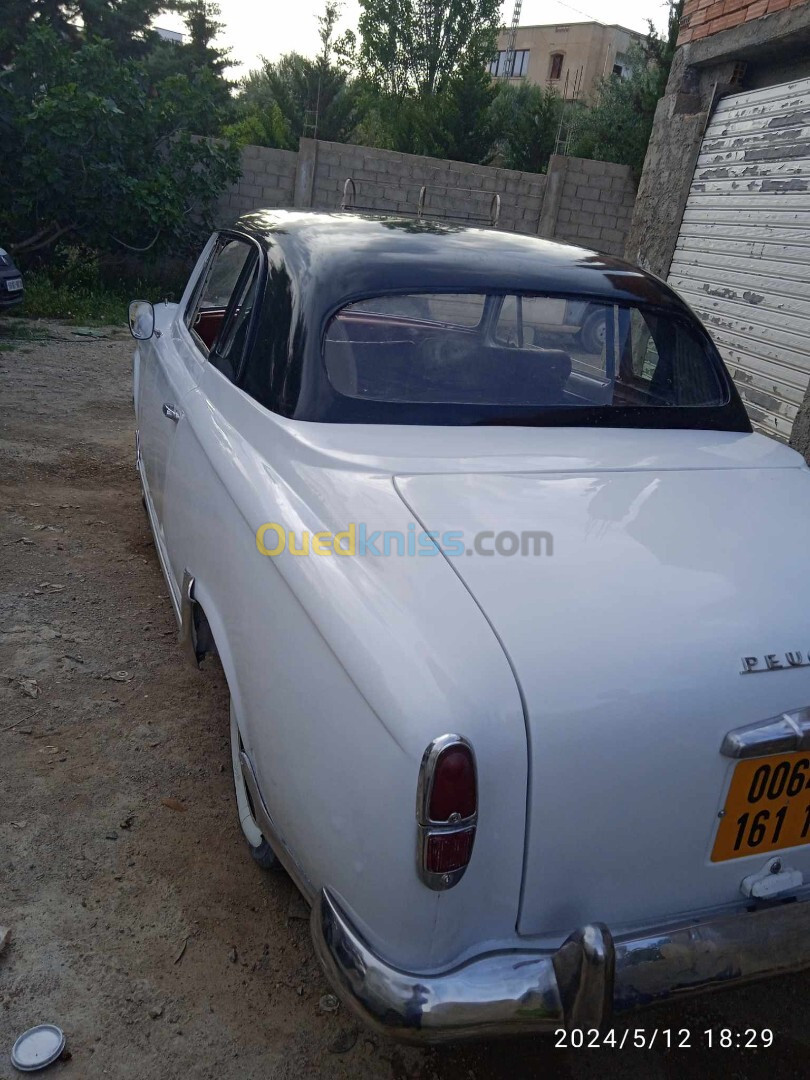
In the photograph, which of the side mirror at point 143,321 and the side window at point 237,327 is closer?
the side window at point 237,327

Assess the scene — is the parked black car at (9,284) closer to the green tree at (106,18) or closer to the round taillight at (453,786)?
the round taillight at (453,786)

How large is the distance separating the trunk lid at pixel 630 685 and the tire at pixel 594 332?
1066 millimetres

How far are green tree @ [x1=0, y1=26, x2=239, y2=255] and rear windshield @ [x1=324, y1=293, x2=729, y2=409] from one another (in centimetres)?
893

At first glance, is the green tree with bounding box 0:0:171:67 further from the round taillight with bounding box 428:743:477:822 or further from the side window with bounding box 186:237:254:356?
the round taillight with bounding box 428:743:477:822

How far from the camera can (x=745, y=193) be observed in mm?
6641

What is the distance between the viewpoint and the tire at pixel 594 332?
2.66m

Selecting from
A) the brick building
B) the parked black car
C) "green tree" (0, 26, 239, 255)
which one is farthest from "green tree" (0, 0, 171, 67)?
the brick building

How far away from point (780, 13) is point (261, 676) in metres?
6.58

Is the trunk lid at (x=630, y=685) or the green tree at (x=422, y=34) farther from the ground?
the green tree at (x=422, y=34)

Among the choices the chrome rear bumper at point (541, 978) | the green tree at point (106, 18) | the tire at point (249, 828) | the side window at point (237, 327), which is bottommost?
the tire at point (249, 828)

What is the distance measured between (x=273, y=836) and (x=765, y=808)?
975 millimetres

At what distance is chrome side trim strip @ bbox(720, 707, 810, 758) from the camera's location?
1468 millimetres
